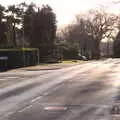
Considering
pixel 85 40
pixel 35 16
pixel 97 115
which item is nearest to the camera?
pixel 97 115

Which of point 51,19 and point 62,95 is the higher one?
point 51,19

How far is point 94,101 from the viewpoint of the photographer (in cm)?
1936

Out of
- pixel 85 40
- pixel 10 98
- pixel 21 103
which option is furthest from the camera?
pixel 85 40

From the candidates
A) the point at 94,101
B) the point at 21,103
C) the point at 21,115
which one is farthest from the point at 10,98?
the point at 21,115

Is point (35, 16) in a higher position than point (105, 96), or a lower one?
higher

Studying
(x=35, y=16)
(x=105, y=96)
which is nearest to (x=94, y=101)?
(x=105, y=96)

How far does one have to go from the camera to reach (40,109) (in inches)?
661

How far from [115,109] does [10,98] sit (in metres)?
6.02

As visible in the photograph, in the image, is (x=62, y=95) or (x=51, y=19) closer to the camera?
(x=62, y=95)

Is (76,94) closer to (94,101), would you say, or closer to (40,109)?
(94,101)

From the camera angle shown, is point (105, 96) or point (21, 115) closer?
point (21, 115)

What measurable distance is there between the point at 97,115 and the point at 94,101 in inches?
174

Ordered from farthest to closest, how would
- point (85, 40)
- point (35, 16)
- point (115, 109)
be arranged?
point (85, 40) → point (35, 16) → point (115, 109)

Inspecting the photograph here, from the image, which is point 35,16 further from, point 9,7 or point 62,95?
point 62,95
